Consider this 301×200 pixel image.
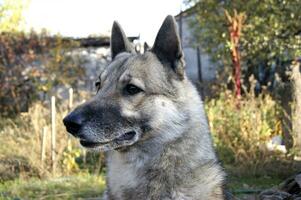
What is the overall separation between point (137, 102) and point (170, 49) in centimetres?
48

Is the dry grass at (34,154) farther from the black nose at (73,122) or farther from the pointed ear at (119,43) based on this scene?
the black nose at (73,122)

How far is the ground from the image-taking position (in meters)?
7.29

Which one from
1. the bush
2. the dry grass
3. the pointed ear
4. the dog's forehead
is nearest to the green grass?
the dry grass

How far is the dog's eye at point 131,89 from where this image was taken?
3.40 meters

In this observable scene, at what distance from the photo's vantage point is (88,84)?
60.4ft

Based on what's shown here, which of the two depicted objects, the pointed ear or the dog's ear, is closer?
the dog's ear

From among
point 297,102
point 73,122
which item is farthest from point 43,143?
point 73,122

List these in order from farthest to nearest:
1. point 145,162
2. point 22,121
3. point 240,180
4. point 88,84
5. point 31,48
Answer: point 88,84 < point 31,48 < point 22,121 < point 240,180 < point 145,162

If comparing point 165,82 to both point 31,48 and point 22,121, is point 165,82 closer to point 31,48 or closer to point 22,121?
point 22,121

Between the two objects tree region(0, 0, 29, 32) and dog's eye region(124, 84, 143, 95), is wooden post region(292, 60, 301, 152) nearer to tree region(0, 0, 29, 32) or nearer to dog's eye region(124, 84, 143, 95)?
dog's eye region(124, 84, 143, 95)

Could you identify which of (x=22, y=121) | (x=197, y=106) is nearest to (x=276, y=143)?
(x=22, y=121)

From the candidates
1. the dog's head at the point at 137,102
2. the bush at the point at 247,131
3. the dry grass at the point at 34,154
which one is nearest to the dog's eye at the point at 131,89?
the dog's head at the point at 137,102

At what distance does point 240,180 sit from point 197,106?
17.5 ft

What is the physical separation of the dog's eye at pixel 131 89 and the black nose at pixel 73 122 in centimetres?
41
